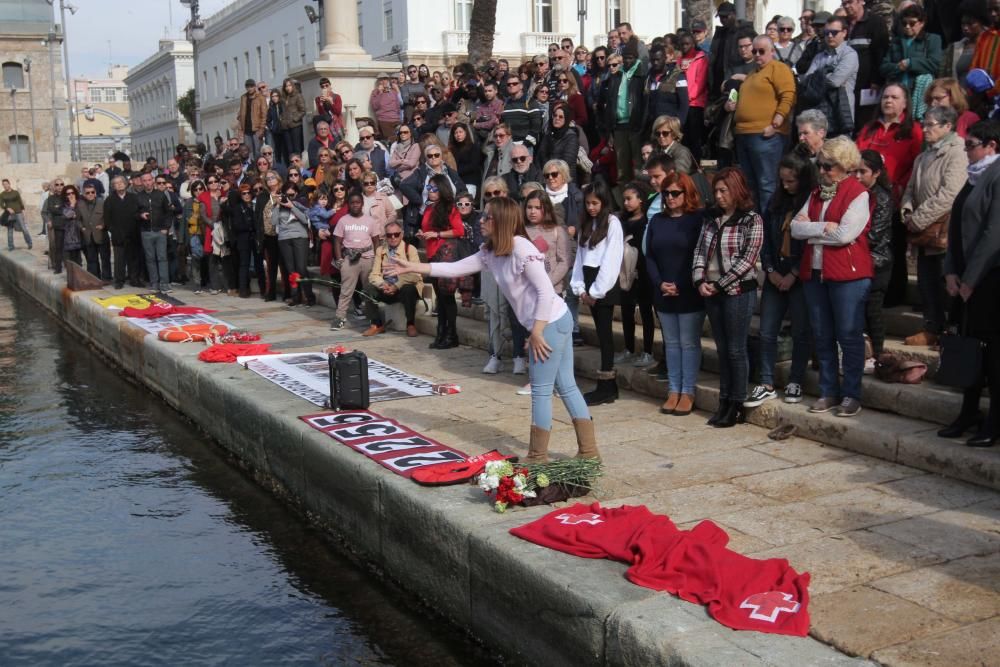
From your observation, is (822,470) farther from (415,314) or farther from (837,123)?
(415,314)

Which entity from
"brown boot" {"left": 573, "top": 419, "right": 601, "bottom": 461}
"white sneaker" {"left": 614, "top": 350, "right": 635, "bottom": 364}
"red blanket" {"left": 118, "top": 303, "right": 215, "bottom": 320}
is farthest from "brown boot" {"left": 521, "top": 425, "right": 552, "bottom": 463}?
"red blanket" {"left": 118, "top": 303, "right": 215, "bottom": 320}

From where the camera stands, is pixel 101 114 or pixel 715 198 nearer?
pixel 715 198

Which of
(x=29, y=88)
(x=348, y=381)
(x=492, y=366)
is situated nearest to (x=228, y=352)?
(x=492, y=366)

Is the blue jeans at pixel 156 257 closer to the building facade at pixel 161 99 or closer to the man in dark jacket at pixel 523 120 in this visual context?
the man in dark jacket at pixel 523 120

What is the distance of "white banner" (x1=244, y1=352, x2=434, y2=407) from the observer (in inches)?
384

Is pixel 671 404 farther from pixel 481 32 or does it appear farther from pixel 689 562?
pixel 481 32

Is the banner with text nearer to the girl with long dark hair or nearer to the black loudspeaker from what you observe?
the black loudspeaker

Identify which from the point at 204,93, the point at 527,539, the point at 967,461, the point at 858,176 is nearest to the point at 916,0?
the point at 858,176

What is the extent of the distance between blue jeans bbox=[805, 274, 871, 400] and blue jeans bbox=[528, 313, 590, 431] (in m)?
1.90

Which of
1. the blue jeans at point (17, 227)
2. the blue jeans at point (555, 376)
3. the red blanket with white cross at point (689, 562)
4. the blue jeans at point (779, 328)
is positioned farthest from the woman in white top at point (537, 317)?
the blue jeans at point (17, 227)

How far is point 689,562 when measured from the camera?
509 cm

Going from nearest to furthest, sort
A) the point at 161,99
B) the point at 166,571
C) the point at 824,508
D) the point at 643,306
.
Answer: the point at 824,508 < the point at 166,571 < the point at 643,306 < the point at 161,99

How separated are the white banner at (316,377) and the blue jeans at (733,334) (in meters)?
2.82

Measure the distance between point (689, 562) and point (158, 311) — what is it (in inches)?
458
